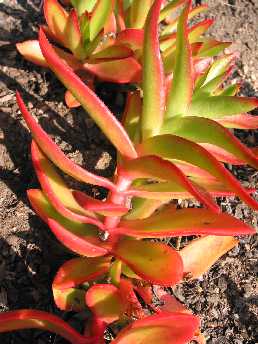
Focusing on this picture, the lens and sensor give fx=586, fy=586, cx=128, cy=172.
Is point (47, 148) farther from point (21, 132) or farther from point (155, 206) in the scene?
point (21, 132)

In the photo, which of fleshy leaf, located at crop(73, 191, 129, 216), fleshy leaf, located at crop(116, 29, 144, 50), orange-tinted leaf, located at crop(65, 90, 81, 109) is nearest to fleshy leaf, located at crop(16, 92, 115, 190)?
fleshy leaf, located at crop(73, 191, 129, 216)

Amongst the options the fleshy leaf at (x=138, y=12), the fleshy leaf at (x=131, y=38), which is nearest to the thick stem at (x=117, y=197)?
the fleshy leaf at (x=131, y=38)

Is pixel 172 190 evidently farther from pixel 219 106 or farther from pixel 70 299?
pixel 70 299

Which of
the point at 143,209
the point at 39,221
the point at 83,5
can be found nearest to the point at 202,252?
the point at 143,209

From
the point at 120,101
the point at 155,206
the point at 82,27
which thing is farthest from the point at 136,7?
the point at 155,206

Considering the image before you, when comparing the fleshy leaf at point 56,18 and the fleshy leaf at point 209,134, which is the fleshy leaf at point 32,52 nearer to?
the fleshy leaf at point 56,18

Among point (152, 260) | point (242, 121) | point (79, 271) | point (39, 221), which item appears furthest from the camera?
point (39, 221)

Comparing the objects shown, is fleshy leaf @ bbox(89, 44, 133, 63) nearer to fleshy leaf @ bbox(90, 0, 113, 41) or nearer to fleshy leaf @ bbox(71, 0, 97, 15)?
fleshy leaf @ bbox(90, 0, 113, 41)
